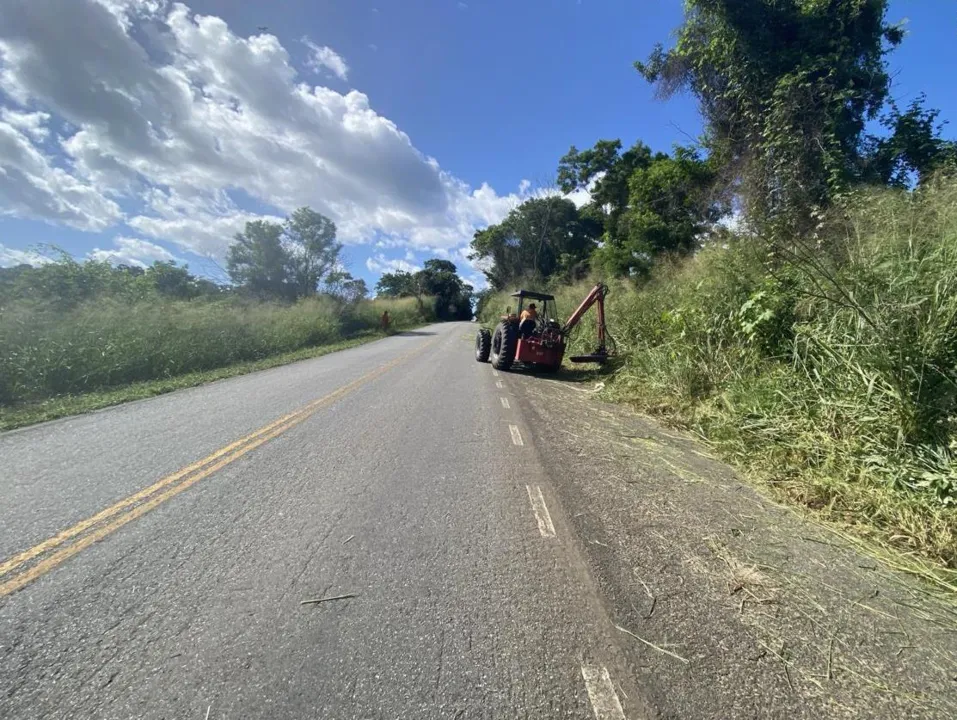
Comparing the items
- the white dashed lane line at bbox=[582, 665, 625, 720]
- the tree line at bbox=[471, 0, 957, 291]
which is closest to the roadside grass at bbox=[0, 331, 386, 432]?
the white dashed lane line at bbox=[582, 665, 625, 720]

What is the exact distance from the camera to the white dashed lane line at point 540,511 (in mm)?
3316

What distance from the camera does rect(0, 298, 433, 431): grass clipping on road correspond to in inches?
337

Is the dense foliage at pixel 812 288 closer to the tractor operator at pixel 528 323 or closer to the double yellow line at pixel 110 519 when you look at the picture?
the tractor operator at pixel 528 323

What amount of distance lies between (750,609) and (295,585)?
2643mm

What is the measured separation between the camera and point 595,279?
19875 mm

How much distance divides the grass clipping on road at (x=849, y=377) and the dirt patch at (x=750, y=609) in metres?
0.44

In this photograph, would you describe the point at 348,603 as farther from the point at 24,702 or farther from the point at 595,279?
the point at 595,279

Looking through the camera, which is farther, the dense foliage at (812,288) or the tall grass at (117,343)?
the tall grass at (117,343)

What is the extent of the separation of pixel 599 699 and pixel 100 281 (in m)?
19.5

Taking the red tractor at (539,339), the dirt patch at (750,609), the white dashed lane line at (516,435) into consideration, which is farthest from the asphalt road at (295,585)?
the red tractor at (539,339)

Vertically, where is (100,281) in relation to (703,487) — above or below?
above

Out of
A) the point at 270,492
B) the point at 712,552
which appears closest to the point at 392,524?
the point at 270,492

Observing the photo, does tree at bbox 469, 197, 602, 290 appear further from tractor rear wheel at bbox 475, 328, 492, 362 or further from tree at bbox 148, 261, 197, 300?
tree at bbox 148, 261, 197, 300

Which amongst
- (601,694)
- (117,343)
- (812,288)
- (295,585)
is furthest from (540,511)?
(117,343)
